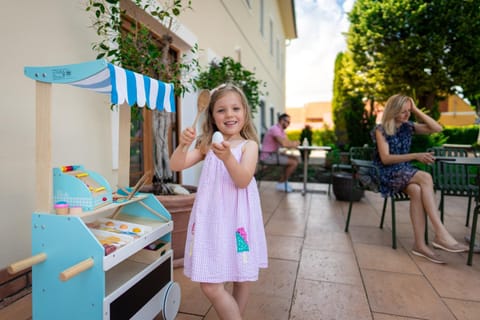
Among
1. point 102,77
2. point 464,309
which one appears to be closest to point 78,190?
point 102,77

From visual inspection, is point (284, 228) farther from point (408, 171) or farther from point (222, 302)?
point (222, 302)

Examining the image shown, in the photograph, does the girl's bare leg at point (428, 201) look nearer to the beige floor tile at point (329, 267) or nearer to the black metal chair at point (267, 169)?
the beige floor tile at point (329, 267)

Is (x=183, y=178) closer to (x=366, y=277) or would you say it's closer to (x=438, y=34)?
(x=366, y=277)

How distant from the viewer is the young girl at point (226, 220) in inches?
47.7

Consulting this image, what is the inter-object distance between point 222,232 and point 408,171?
2.03 meters

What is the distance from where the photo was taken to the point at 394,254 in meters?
2.47

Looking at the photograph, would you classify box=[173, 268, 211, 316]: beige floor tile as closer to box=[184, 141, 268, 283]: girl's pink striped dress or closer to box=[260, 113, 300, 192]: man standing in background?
box=[184, 141, 268, 283]: girl's pink striped dress

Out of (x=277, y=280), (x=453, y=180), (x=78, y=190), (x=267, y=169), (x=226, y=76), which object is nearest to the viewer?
(x=78, y=190)

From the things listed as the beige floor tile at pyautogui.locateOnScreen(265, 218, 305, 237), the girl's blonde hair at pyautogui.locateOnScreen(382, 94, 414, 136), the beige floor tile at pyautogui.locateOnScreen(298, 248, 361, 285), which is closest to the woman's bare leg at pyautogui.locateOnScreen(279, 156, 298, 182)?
the beige floor tile at pyautogui.locateOnScreen(265, 218, 305, 237)

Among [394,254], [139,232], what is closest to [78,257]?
[139,232]

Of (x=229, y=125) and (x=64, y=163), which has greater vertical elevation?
(x=229, y=125)

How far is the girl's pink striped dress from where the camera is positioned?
1215mm

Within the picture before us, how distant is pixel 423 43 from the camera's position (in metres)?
11.2

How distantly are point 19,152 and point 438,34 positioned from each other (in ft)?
44.5
